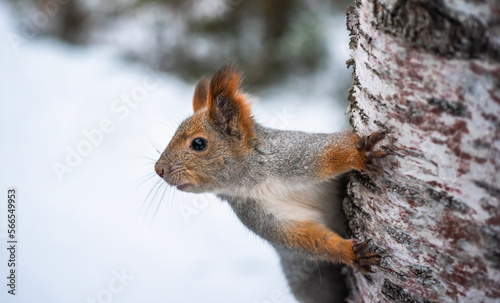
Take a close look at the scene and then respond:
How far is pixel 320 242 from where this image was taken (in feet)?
4.06

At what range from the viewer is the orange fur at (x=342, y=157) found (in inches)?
43.2

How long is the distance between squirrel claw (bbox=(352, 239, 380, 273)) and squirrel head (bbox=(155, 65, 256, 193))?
41 centimetres

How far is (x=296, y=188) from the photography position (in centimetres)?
134

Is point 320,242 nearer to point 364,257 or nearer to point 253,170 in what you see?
point 364,257

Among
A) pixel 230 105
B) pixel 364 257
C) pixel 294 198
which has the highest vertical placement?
pixel 230 105

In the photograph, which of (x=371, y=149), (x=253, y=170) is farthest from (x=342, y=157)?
(x=253, y=170)

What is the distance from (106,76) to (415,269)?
254 cm

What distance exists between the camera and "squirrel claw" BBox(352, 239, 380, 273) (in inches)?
42.5

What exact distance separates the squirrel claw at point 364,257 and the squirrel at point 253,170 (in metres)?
0.17

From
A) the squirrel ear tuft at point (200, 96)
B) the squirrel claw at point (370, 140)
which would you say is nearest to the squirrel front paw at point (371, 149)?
the squirrel claw at point (370, 140)

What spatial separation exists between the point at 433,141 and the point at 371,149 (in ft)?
0.52

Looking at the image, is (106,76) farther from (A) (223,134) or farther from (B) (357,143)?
(B) (357,143)

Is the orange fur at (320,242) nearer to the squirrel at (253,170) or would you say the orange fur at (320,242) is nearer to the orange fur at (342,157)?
the squirrel at (253,170)

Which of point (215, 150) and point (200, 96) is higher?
point (200, 96)
